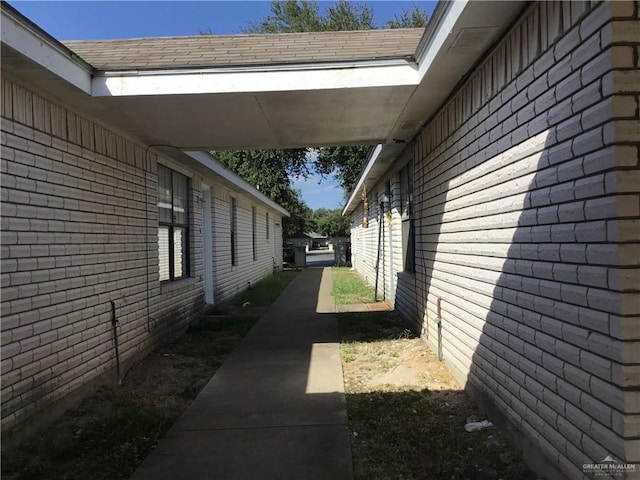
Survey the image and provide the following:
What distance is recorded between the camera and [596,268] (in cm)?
240

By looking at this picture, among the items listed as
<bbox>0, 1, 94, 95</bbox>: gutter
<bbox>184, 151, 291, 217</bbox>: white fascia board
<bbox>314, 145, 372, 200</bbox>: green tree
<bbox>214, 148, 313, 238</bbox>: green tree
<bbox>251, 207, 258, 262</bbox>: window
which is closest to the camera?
<bbox>0, 1, 94, 95</bbox>: gutter

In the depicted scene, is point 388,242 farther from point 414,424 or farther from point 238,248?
point 414,424

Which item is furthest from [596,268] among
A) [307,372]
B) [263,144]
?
[263,144]

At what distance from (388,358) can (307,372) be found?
1149 mm

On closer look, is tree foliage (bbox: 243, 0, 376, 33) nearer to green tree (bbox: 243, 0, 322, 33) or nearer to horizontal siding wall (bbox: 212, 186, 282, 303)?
green tree (bbox: 243, 0, 322, 33)

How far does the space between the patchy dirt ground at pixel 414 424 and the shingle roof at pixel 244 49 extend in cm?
331

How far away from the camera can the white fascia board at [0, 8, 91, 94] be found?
11.0 ft

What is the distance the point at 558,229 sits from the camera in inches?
109

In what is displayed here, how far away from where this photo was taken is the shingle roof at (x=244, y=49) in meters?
4.61

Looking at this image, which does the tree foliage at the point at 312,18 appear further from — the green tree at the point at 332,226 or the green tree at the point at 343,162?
the green tree at the point at 332,226

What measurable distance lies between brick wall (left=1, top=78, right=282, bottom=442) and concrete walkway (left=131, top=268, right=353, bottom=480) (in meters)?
1.22

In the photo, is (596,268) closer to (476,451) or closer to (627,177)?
(627,177)

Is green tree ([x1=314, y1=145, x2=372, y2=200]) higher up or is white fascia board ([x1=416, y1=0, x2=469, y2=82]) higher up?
green tree ([x1=314, y1=145, x2=372, y2=200])

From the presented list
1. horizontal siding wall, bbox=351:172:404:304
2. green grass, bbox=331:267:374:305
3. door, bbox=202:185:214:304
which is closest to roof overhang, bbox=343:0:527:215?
horizontal siding wall, bbox=351:172:404:304
